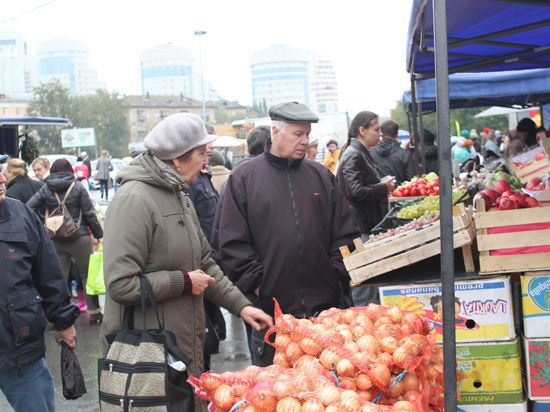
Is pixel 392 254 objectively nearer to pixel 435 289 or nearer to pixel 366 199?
pixel 435 289

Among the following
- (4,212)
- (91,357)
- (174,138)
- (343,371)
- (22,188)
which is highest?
(174,138)

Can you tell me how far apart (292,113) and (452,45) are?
159 centimetres

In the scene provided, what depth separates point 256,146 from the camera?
564cm

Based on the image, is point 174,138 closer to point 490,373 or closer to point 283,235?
point 283,235

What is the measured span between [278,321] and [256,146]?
3157 millimetres

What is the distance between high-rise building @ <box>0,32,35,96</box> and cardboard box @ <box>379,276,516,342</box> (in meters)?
148

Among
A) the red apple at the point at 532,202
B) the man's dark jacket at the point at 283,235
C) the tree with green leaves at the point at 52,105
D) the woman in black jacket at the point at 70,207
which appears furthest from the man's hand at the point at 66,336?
the tree with green leaves at the point at 52,105

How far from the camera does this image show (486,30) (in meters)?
4.39

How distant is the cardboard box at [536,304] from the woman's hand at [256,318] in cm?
141

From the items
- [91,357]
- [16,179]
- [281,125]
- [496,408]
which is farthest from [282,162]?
[16,179]

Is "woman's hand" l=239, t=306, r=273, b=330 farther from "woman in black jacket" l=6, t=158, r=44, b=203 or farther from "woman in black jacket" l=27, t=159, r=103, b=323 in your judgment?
"woman in black jacket" l=6, t=158, r=44, b=203

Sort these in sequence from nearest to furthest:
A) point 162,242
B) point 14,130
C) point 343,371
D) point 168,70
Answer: point 343,371 < point 162,242 < point 14,130 < point 168,70

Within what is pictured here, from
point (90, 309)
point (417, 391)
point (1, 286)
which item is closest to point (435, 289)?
point (417, 391)

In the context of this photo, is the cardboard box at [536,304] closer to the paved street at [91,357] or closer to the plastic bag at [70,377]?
the plastic bag at [70,377]
